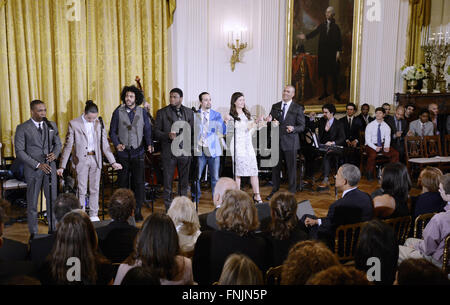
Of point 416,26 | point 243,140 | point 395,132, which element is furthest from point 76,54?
point 416,26

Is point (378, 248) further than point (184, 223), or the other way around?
point (184, 223)

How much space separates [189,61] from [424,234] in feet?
17.5

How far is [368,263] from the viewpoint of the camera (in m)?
2.71

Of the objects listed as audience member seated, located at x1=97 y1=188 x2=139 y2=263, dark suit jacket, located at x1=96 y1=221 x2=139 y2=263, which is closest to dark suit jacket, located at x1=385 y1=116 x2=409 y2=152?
audience member seated, located at x1=97 y1=188 x2=139 y2=263

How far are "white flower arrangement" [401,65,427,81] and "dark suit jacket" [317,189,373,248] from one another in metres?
6.71

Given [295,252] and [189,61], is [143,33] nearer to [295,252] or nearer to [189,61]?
[189,61]

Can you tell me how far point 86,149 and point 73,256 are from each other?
290cm

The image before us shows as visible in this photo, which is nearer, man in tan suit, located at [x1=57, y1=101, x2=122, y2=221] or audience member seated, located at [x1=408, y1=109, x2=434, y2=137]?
man in tan suit, located at [x1=57, y1=101, x2=122, y2=221]

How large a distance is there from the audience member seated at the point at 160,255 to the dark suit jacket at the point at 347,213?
1604 millimetres

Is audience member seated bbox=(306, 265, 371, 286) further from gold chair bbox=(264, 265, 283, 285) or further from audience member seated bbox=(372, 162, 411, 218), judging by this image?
audience member seated bbox=(372, 162, 411, 218)

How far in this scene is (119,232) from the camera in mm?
3072

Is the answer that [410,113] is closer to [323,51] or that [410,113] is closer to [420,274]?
[323,51]

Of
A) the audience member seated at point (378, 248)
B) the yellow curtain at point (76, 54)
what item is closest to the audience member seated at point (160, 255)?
the audience member seated at point (378, 248)

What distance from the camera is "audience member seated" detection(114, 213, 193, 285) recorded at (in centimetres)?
238
